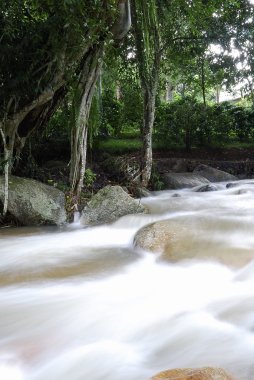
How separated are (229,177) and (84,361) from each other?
34.1ft

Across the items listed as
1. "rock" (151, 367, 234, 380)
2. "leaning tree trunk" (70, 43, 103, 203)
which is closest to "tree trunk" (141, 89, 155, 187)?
"leaning tree trunk" (70, 43, 103, 203)

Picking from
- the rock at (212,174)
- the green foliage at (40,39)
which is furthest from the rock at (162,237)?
the rock at (212,174)

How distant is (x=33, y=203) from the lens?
648 cm

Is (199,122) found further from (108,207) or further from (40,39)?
(40,39)

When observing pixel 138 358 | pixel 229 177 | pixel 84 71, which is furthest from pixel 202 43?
pixel 138 358

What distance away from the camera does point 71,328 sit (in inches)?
123

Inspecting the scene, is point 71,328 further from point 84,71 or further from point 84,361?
point 84,71

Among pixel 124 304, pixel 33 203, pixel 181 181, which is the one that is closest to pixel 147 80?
pixel 181 181

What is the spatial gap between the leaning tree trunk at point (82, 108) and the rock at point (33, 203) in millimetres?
623

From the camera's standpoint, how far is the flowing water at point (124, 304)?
254 centimetres

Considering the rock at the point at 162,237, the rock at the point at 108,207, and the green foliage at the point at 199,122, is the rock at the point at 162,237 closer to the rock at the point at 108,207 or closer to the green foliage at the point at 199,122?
the rock at the point at 108,207

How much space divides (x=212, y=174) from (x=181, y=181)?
5.26 feet

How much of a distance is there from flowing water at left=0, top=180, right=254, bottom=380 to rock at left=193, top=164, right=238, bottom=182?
614 centimetres

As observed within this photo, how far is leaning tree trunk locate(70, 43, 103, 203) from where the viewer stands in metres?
6.93
